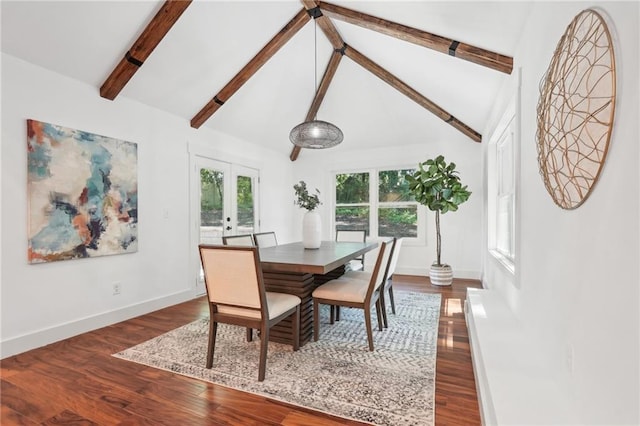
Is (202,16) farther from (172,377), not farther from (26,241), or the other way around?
(172,377)

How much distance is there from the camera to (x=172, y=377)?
2.13 meters

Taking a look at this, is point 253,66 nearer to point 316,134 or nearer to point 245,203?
point 316,134

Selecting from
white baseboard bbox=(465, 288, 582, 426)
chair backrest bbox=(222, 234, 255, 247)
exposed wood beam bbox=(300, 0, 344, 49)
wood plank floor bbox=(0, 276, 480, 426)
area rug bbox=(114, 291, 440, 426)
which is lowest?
wood plank floor bbox=(0, 276, 480, 426)

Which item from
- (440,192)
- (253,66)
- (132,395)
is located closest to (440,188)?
(440,192)

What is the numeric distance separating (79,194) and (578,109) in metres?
3.73

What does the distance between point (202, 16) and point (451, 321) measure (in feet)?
12.7

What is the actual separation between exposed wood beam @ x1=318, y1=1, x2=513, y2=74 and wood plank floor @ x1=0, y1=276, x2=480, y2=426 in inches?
97.2

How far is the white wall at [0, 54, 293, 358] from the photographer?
250cm

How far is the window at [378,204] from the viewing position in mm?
5721

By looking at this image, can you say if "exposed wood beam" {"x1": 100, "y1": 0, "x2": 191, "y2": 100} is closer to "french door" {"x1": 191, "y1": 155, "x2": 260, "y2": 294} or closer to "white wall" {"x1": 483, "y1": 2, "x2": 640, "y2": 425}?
"french door" {"x1": 191, "y1": 155, "x2": 260, "y2": 294}

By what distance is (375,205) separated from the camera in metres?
5.97

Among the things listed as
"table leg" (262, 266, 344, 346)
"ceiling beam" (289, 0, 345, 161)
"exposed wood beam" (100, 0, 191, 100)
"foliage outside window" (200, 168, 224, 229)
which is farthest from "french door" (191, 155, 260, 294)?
"table leg" (262, 266, 344, 346)

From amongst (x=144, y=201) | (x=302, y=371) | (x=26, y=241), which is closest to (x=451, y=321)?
(x=302, y=371)

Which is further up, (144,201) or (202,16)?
(202,16)
